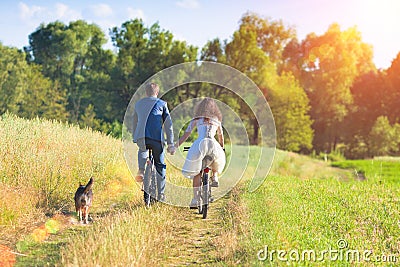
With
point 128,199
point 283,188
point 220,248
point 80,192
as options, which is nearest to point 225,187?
point 283,188

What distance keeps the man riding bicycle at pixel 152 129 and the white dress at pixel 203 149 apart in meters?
0.39

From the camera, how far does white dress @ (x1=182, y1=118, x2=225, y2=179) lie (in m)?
7.98

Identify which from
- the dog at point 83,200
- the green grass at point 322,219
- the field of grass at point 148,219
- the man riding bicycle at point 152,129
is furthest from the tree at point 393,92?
the dog at point 83,200

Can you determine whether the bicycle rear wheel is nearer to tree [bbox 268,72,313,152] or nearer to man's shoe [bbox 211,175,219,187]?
man's shoe [bbox 211,175,219,187]

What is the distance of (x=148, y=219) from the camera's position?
6.73 m

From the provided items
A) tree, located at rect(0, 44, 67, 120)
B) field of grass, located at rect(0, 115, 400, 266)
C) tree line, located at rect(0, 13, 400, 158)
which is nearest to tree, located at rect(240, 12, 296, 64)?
tree line, located at rect(0, 13, 400, 158)

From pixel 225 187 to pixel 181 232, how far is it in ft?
17.2

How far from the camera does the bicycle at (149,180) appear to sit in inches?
326

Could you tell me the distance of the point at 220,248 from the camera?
19.4 feet

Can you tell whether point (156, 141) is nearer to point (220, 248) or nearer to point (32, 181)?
point (32, 181)

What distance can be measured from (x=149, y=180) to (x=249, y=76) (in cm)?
3115

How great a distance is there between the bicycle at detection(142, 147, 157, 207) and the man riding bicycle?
7cm

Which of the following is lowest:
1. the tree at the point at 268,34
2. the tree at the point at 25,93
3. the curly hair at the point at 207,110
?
the curly hair at the point at 207,110

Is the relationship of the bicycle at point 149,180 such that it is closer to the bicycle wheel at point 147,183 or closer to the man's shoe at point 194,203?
the bicycle wheel at point 147,183
